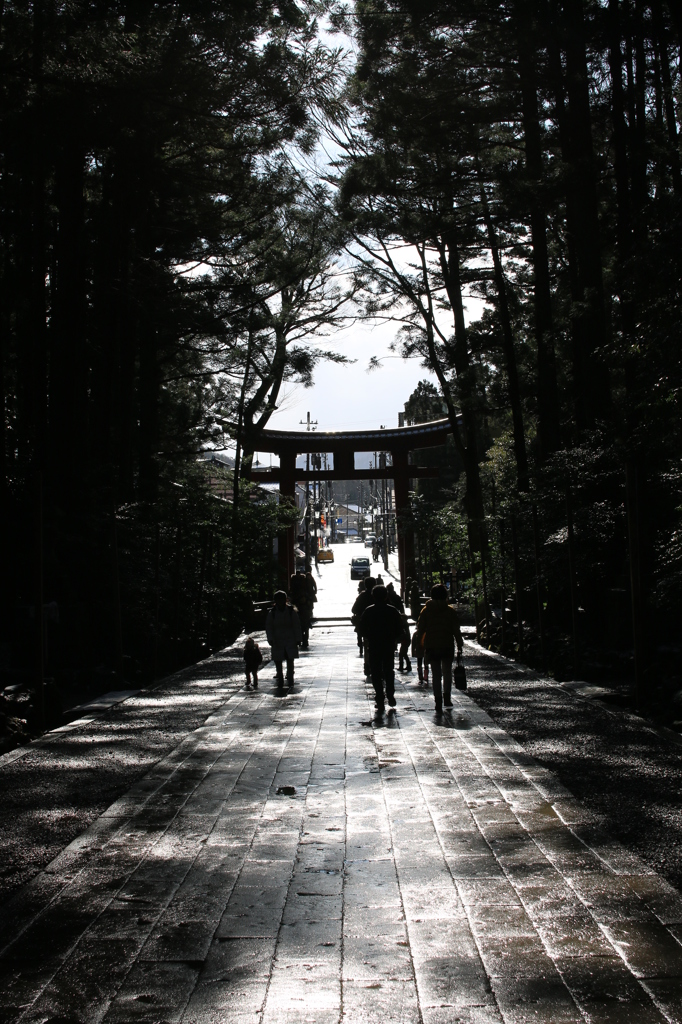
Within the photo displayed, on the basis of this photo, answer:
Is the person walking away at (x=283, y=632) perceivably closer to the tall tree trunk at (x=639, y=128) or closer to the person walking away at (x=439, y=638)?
the person walking away at (x=439, y=638)

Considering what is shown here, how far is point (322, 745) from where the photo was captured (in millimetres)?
8852

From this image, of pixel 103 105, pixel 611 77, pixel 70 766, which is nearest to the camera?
pixel 70 766

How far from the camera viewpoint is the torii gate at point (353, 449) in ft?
145

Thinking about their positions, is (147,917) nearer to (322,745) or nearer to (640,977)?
(640,977)

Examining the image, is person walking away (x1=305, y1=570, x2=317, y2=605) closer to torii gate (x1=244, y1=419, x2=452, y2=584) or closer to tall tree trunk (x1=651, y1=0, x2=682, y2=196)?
tall tree trunk (x1=651, y1=0, x2=682, y2=196)

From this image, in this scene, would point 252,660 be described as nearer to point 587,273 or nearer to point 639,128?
point 587,273

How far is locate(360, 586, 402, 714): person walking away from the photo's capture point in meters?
10.8

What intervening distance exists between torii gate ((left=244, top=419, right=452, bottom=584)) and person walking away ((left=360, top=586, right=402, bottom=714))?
107ft

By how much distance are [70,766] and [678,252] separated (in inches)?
263

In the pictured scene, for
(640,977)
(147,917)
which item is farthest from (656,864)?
(147,917)

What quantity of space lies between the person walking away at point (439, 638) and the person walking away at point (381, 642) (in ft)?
1.20

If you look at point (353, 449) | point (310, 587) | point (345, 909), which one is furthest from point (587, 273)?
point (353, 449)

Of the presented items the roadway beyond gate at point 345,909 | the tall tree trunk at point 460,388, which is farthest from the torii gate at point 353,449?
the roadway beyond gate at point 345,909

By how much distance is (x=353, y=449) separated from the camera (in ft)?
147
